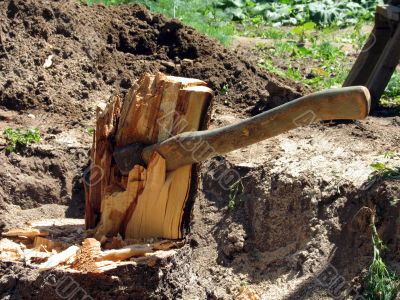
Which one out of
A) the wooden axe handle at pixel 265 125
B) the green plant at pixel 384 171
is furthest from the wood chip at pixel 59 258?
the green plant at pixel 384 171

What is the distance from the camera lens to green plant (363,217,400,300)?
208 inches

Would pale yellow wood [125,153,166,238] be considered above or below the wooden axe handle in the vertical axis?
below

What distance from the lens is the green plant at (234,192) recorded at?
20.6ft

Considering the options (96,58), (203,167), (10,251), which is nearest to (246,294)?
(203,167)

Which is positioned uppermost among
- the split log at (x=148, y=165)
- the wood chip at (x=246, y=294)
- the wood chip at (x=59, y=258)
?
the split log at (x=148, y=165)

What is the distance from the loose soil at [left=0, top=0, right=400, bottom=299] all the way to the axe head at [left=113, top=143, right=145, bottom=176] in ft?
1.95

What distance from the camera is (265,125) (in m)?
5.01

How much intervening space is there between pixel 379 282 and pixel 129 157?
1.56 m

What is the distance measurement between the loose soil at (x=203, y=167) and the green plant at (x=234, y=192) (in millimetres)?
36

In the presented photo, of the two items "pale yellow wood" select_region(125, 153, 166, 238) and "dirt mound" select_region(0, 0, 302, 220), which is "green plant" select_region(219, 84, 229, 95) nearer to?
"dirt mound" select_region(0, 0, 302, 220)

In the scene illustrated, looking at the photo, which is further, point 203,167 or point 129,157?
point 203,167

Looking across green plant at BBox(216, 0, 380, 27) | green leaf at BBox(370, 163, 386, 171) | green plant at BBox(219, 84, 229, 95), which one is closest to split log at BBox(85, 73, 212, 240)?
green leaf at BBox(370, 163, 386, 171)

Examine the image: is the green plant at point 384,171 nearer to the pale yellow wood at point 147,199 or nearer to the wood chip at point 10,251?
the pale yellow wood at point 147,199

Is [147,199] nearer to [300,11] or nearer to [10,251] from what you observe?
[10,251]
